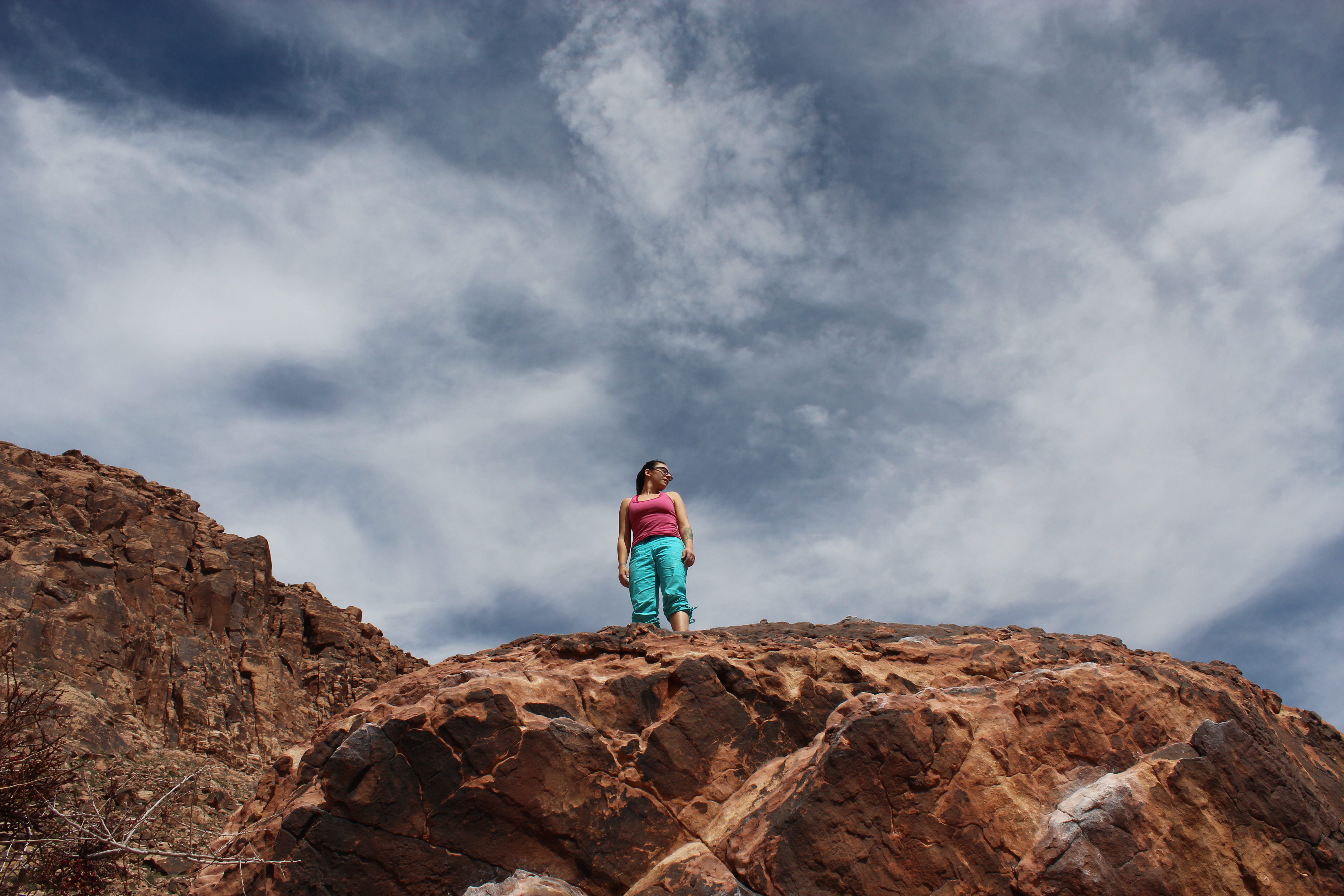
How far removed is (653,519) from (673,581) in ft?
2.35

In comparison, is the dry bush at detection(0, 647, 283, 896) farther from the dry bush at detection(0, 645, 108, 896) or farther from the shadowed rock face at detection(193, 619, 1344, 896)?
the shadowed rock face at detection(193, 619, 1344, 896)

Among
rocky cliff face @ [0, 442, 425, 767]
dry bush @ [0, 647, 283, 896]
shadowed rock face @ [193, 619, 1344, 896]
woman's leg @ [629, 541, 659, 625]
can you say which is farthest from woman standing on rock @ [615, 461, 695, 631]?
rocky cliff face @ [0, 442, 425, 767]

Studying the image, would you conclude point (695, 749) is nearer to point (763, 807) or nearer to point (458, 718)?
point (763, 807)

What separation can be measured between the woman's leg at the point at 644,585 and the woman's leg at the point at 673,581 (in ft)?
0.17

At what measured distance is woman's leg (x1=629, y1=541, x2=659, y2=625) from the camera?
280 inches

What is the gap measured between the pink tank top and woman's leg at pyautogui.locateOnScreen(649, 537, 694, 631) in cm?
9

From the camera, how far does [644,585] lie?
7.28 metres

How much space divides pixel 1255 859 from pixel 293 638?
19.0m

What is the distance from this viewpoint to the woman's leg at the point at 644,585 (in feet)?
23.4

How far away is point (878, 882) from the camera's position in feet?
13.6

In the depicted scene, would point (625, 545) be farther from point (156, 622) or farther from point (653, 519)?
point (156, 622)

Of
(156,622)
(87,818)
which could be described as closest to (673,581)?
(87,818)

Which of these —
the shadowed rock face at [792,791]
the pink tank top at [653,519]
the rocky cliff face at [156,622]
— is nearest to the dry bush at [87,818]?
the shadowed rock face at [792,791]

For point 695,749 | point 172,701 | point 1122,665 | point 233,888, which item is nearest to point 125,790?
point 172,701
